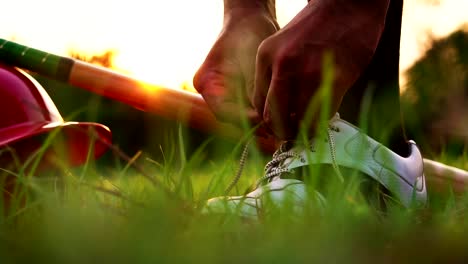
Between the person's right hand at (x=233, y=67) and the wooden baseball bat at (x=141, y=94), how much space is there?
0.71 feet

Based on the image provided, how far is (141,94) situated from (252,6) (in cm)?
68

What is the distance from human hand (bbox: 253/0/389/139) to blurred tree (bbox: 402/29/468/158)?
120 inches

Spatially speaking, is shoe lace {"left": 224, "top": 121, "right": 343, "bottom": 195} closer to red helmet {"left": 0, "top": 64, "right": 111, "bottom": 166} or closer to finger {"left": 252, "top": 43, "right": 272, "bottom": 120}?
finger {"left": 252, "top": 43, "right": 272, "bottom": 120}

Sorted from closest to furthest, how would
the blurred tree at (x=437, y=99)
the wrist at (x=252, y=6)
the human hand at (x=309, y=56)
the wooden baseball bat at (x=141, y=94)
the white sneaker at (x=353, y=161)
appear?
the human hand at (x=309, y=56) → the white sneaker at (x=353, y=161) → the wrist at (x=252, y=6) → the wooden baseball bat at (x=141, y=94) → the blurred tree at (x=437, y=99)

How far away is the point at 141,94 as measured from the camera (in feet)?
8.38

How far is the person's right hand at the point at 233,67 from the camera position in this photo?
1.78m

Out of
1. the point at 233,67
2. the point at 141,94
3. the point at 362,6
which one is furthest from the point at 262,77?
the point at 141,94

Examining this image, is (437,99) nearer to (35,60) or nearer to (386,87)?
(35,60)

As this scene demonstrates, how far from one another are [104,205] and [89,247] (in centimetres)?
29

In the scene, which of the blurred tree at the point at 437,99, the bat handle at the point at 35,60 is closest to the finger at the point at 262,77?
the bat handle at the point at 35,60

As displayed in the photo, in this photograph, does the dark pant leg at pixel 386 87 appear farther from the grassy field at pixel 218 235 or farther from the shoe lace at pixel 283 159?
the grassy field at pixel 218 235

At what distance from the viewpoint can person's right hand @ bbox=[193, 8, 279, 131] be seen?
178 centimetres

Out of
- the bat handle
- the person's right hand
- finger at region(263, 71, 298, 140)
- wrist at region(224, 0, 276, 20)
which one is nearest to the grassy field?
finger at region(263, 71, 298, 140)

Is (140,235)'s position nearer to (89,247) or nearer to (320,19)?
(89,247)
